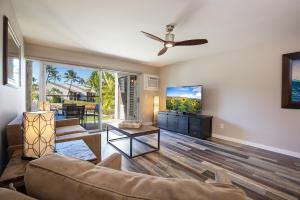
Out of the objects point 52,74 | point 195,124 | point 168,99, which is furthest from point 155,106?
point 52,74

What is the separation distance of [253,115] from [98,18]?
12.3 ft

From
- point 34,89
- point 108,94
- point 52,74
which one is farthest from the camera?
point 108,94

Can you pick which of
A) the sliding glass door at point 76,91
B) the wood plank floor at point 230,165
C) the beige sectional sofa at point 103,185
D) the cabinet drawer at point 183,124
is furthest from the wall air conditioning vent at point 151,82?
the beige sectional sofa at point 103,185

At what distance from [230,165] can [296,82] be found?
2100 mm

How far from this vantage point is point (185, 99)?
4496 millimetres

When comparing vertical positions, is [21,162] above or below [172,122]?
above

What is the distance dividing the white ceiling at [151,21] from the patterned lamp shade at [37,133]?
1606 millimetres

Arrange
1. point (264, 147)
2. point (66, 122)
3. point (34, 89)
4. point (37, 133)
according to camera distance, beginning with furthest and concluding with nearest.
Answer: point (34, 89)
point (264, 147)
point (66, 122)
point (37, 133)

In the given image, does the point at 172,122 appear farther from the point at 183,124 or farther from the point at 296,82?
the point at 296,82

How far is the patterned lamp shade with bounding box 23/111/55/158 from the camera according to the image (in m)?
1.18

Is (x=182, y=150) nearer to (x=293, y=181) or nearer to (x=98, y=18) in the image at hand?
(x=293, y=181)

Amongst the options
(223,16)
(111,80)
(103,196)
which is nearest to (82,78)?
(111,80)

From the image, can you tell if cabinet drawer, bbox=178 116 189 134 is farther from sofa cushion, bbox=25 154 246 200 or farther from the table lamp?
sofa cushion, bbox=25 154 246 200

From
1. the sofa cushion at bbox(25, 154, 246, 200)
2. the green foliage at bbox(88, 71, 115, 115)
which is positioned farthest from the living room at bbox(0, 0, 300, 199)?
the green foliage at bbox(88, 71, 115, 115)
